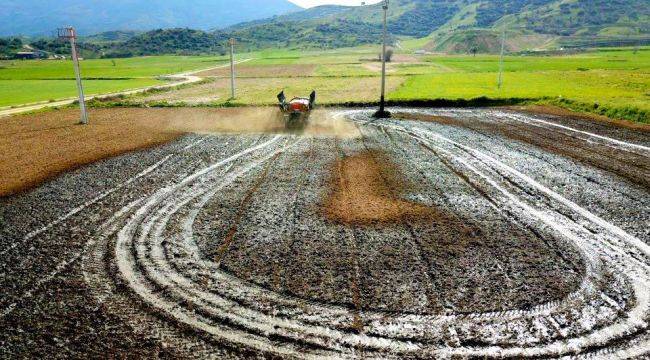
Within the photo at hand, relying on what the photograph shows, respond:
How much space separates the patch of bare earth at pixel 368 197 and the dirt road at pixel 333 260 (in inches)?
2.9

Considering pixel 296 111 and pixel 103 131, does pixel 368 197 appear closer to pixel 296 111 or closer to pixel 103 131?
pixel 296 111

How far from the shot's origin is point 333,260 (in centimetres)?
816

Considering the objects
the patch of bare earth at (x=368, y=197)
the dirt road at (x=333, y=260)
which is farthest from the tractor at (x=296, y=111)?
the patch of bare earth at (x=368, y=197)

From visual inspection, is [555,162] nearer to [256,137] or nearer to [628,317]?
[628,317]

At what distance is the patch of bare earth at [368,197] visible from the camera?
33.6 feet

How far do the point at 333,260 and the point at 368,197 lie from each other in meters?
3.69

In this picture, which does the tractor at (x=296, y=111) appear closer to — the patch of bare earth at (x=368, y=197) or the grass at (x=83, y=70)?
the patch of bare earth at (x=368, y=197)

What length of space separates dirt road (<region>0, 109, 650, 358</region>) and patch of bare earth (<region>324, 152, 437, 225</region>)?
0.07m

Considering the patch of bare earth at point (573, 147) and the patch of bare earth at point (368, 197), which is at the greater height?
the patch of bare earth at point (573, 147)

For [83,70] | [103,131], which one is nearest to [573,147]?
[103,131]

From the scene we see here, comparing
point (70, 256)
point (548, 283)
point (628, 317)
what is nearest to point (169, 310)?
point (70, 256)

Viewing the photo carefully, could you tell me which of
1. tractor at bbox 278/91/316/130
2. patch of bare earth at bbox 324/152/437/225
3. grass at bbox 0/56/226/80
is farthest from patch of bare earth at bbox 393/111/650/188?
grass at bbox 0/56/226/80

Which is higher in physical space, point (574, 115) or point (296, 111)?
point (296, 111)

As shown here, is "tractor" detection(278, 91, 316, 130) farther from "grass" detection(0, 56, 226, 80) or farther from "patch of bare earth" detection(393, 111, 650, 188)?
"grass" detection(0, 56, 226, 80)
